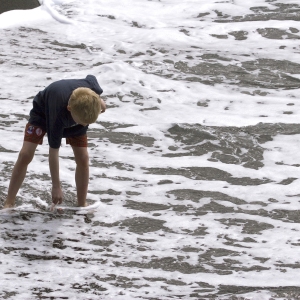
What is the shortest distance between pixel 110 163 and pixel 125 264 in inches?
78.8

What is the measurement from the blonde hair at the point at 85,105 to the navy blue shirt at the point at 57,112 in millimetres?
169

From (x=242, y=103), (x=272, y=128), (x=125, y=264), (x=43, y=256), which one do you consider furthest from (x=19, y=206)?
(x=242, y=103)

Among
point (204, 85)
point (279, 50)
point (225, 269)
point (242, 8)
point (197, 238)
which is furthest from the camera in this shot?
point (242, 8)

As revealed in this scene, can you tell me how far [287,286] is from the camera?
397cm

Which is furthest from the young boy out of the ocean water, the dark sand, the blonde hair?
the dark sand

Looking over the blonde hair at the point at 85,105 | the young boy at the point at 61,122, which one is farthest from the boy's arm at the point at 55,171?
the blonde hair at the point at 85,105

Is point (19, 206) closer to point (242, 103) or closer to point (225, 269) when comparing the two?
point (225, 269)

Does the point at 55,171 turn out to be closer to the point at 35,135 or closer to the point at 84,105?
the point at 35,135

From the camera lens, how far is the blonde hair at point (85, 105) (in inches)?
169

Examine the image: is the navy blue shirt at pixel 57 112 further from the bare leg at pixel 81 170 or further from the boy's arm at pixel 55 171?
the bare leg at pixel 81 170

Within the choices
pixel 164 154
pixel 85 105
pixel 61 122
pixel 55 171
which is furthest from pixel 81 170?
pixel 164 154

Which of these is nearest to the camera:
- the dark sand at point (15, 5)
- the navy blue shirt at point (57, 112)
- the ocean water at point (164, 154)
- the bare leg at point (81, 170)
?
the ocean water at point (164, 154)

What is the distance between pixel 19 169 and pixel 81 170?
1.43 feet

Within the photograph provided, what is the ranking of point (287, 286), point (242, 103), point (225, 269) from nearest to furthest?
point (287, 286) → point (225, 269) → point (242, 103)
